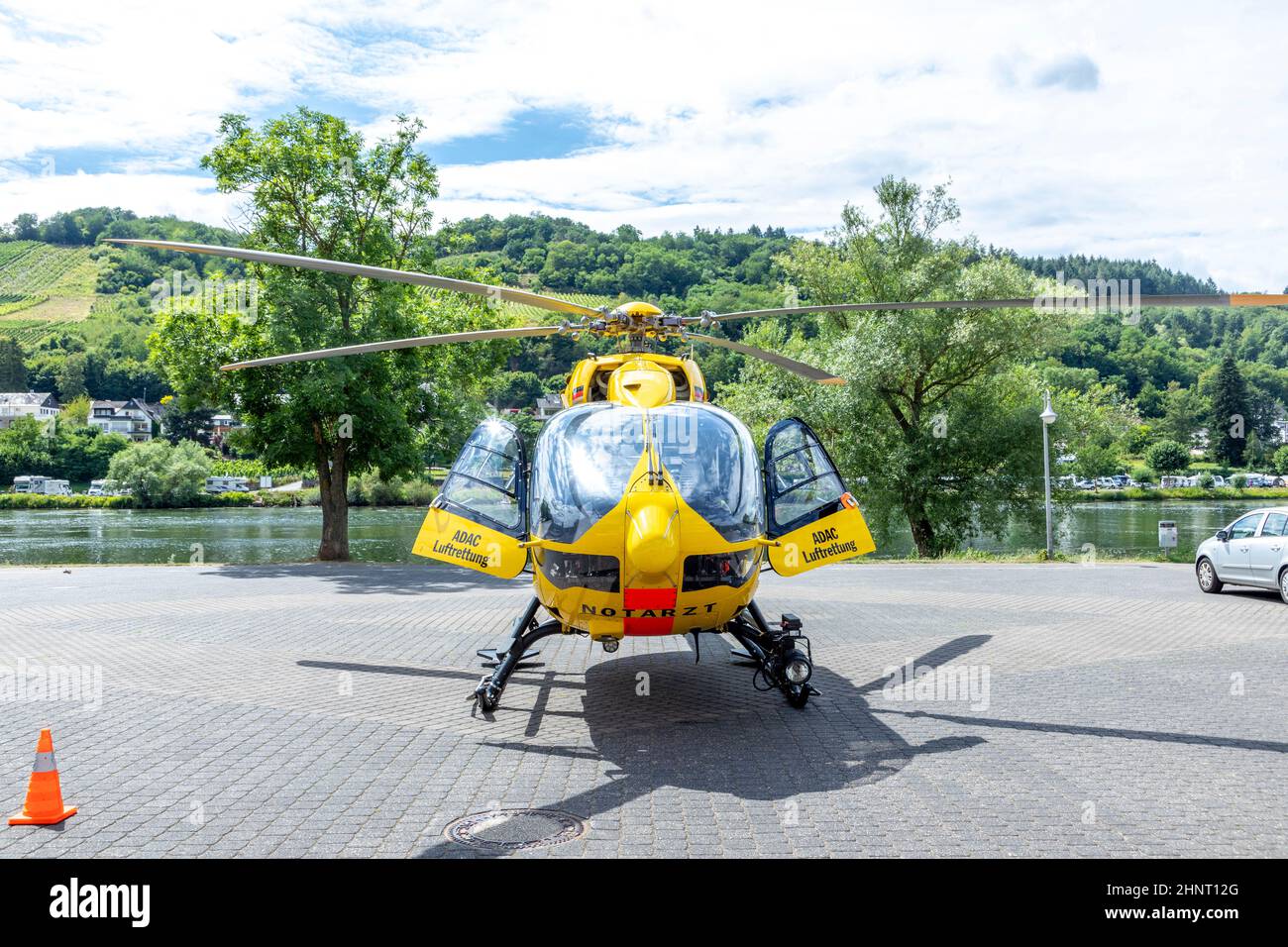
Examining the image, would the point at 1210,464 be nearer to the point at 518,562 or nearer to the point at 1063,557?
the point at 1063,557

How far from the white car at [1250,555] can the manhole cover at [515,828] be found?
14.6m

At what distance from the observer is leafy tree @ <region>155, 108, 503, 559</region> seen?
24.3m

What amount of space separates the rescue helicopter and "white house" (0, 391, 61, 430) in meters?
138

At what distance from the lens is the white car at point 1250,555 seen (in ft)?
51.8

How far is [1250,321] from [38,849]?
545ft

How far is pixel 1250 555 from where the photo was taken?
1636 centimetres

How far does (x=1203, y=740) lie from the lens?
7.63 meters

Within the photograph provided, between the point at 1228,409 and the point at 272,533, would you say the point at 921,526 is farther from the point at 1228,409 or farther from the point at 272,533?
the point at 1228,409

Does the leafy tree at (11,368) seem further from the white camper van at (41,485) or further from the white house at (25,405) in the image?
the white camper van at (41,485)

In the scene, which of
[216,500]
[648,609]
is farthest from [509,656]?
[216,500]

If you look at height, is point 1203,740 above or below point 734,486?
below

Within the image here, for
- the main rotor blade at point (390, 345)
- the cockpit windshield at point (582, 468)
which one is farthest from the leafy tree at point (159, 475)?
the cockpit windshield at point (582, 468)

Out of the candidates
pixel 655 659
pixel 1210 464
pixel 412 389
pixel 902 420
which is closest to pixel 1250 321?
pixel 1210 464

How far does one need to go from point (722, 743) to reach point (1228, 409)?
303 feet
